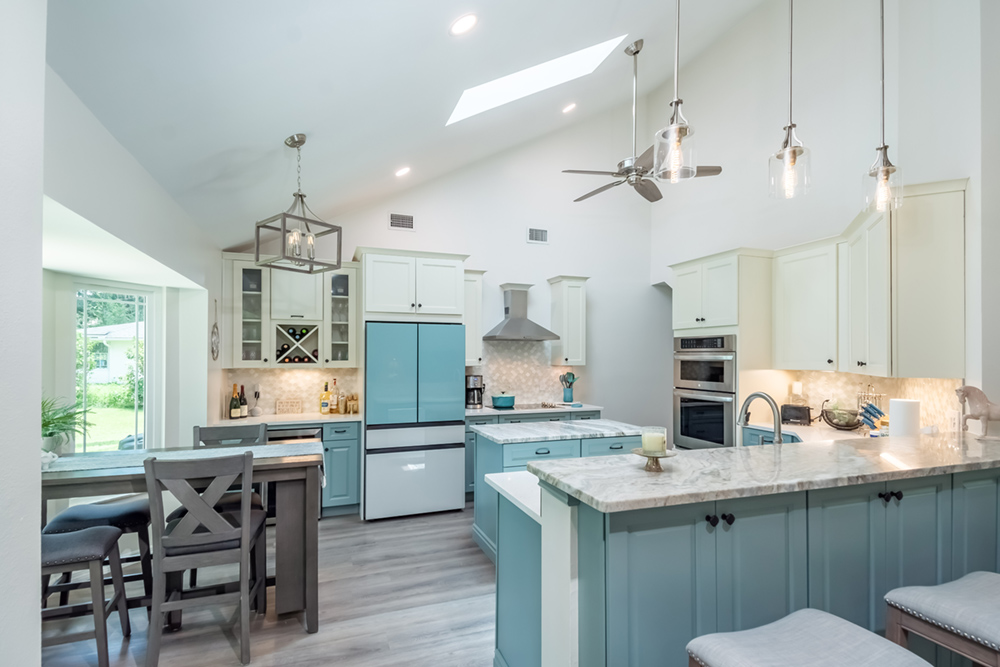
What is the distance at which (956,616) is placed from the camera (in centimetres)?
149

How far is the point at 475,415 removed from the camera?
4.93 meters

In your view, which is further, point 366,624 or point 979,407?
point 366,624

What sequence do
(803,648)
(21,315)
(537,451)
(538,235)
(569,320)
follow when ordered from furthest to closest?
(538,235) → (569,320) → (537,451) → (803,648) → (21,315)

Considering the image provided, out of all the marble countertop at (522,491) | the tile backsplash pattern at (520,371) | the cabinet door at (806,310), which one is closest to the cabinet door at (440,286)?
the tile backsplash pattern at (520,371)

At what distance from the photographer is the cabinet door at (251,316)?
4.72m

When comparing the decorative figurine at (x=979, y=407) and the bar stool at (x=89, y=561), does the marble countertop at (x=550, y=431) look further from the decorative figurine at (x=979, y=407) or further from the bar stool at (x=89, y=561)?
the bar stool at (x=89, y=561)

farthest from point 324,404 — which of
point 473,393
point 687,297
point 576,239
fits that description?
point 687,297

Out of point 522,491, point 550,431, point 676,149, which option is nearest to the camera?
point 676,149

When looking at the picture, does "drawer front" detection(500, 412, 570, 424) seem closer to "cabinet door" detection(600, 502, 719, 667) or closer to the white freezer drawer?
the white freezer drawer

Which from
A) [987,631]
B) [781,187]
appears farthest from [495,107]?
[987,631]

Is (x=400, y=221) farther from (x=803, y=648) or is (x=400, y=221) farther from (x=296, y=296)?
(x=803, y=648)

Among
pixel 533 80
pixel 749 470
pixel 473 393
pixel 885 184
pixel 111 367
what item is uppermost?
pixel 533 80

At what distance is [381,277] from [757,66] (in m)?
4.22

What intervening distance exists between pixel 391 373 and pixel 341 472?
1.00 metres
